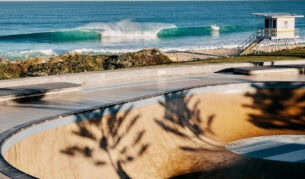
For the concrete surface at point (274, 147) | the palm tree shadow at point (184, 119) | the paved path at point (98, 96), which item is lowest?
the concrete surface at point (274, 147)

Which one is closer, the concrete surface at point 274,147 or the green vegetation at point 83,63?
the concrete surface at point 274,147

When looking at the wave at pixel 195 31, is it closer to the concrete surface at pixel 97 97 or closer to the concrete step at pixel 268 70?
the concrete step at pixel 268 70

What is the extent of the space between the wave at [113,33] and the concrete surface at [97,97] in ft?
149

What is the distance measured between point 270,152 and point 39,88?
765 centimetres

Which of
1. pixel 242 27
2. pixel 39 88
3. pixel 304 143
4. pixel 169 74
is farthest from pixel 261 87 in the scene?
pixel 242 27

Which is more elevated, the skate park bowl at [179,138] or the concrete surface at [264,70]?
the concrete surface at [264,70]

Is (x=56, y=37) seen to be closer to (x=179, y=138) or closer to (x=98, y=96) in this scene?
(x=98, y=96)

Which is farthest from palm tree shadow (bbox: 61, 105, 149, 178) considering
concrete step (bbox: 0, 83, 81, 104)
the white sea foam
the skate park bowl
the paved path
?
the white sea foam

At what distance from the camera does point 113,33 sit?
6756 centimetres

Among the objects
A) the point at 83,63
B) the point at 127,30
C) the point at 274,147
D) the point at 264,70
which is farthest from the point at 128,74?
the point at 127,30

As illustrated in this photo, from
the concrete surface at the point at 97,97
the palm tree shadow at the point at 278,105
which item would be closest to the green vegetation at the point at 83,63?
the concrete surface at the point at 97,97

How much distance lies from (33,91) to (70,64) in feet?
26.4

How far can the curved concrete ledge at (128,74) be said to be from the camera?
15.7m

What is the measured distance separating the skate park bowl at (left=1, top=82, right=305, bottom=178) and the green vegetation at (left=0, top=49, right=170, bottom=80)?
344 inches
